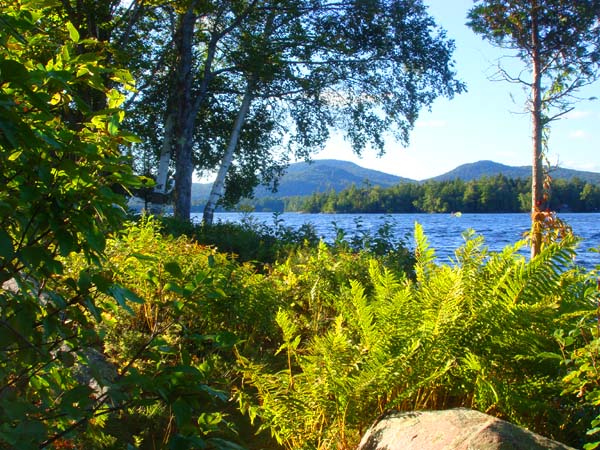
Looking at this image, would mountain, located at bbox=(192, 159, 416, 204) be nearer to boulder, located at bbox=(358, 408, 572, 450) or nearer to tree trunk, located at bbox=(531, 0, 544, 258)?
tree trunk, located at bbox=(531, 0, 544, 258)

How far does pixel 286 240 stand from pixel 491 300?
7.84 m

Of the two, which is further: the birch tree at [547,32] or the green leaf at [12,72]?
the birch tree at [547,32]

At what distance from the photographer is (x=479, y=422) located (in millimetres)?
2393

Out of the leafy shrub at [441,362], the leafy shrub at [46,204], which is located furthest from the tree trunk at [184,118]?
the leafy shrub at [46,204]

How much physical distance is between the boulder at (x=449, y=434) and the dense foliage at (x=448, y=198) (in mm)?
39345

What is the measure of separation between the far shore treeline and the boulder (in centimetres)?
4066

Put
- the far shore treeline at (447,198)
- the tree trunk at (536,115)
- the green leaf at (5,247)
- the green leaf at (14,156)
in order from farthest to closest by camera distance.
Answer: the far shore treeline at (447,198), the tree trunk at (536,115), the green leaf at (14,156), the green leaf at (5,247)

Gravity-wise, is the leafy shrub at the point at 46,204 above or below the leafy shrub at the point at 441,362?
above

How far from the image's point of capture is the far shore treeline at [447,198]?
4716 cm

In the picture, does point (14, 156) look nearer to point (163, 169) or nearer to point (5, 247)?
point (5, 247)

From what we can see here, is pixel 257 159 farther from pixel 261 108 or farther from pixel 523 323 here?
pixel 523 323

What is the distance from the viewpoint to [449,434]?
2369 millimetres

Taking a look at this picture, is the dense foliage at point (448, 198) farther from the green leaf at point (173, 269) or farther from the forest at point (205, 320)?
the green leaf at point (173, 269)

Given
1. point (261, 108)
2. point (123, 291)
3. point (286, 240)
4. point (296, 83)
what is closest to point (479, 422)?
point (123, 291)
